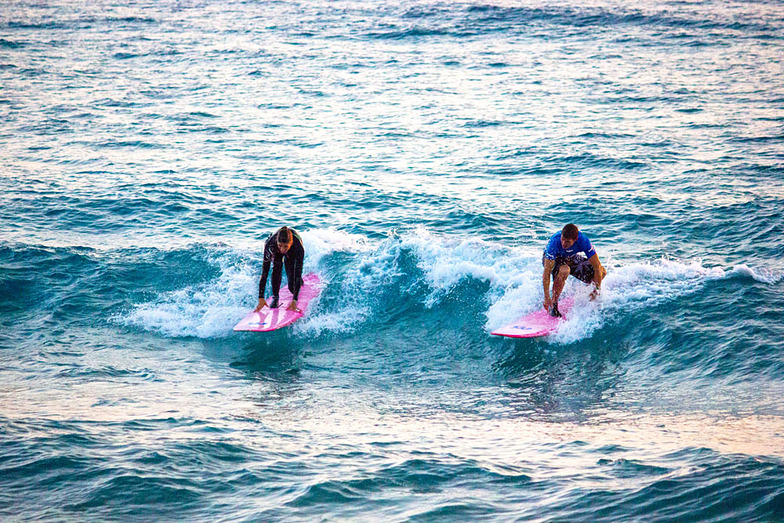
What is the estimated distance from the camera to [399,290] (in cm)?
1342

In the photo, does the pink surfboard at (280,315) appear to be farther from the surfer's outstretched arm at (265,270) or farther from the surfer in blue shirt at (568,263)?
the surfer in blue shirt at (568,263)

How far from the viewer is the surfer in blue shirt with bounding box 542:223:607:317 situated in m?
10.9

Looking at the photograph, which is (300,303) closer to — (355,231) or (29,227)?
(355,231)

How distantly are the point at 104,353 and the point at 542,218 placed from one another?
9.14 metres

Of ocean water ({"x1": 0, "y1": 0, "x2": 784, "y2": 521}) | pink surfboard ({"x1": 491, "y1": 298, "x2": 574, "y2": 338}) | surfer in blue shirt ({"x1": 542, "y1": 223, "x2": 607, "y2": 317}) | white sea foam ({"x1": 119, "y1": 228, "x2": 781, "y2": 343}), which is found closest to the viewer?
ocean water ({"x1": 0, "y1": 0, "x2": 784, "y2": 521})

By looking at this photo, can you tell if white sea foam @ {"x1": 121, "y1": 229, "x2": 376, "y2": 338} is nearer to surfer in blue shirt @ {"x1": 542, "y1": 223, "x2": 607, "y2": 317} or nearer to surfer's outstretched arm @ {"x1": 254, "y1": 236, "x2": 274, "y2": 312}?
surfer's outstretched arm @ {"x1": 254, "y1": 236, "x2": 274, "y2": 312}

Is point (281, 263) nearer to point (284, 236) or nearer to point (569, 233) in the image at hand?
point (284, 236)

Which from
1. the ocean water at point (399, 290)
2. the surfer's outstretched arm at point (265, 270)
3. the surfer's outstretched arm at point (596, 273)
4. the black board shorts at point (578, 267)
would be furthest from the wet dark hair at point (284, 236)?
the surfer's outstretched arm at point (596, 273)

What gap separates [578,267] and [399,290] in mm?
3447

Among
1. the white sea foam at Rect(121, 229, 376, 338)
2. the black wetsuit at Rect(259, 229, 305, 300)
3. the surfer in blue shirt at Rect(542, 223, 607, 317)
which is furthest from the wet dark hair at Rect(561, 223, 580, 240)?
the black wetsuit at Rect(259, 229, 305, 300)

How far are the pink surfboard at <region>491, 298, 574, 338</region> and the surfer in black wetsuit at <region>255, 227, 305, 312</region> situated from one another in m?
3.32

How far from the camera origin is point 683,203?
1580 cm

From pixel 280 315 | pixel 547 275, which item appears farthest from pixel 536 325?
pixel 280 315

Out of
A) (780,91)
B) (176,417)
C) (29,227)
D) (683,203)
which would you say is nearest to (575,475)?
(176,417)
